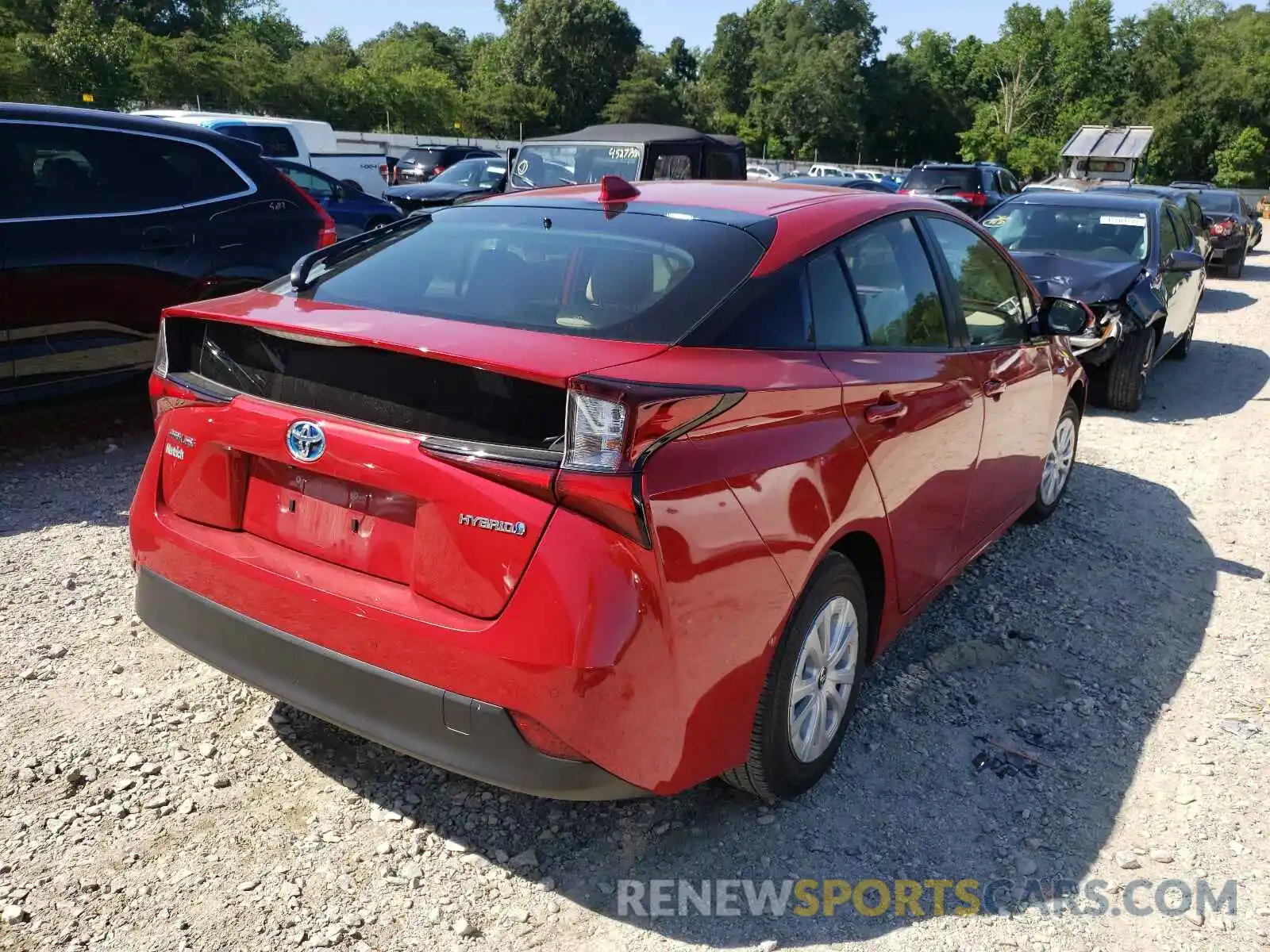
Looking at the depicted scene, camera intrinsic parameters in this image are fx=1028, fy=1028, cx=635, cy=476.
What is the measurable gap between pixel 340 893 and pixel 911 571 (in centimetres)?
198

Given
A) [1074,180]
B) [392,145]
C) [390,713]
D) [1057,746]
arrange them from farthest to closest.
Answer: [392,145]
[1074,180]
[1057,746]
[390,713]

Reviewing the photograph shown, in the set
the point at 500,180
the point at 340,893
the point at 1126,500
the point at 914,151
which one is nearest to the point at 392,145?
the point at 500,180

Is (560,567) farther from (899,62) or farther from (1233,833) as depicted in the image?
(899,62)

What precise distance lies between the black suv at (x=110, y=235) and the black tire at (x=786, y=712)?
414 centimetres

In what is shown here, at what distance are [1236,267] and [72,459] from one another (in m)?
19.5

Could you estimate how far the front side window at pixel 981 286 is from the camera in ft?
12.6

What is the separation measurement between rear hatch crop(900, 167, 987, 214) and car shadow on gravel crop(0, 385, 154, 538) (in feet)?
55.6

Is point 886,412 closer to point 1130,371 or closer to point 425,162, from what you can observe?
point 1130,371

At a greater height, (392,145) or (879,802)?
(392,145)

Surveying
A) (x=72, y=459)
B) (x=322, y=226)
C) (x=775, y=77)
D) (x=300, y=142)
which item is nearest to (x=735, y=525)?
(x=72, y=459)

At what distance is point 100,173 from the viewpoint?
538 centimetres

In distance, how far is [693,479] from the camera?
2242 millimetres

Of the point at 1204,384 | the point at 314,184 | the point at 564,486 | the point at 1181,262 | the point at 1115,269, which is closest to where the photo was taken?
the point at 564,486

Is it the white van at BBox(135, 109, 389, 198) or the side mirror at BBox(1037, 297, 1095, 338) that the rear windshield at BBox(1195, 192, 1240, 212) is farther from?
the side mirror at BBox(1037, 297, 1095, 338)
